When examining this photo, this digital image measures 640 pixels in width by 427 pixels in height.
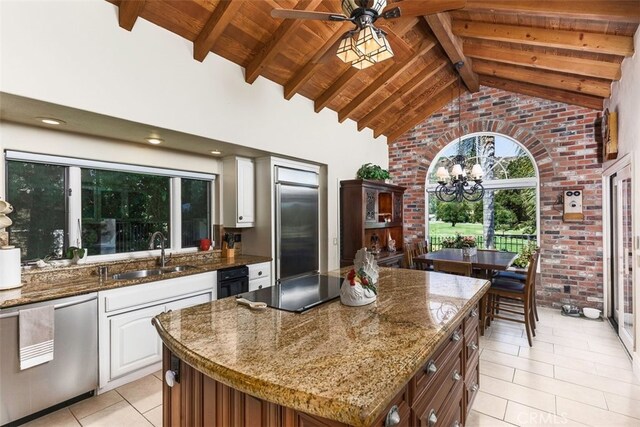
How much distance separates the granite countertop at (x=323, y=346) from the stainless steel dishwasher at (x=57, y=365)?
126cm

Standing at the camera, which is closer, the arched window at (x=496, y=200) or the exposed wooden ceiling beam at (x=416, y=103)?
the arched window at (x=496, y=200)

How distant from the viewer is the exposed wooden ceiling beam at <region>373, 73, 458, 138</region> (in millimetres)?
5211

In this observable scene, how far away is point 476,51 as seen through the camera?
411 cm

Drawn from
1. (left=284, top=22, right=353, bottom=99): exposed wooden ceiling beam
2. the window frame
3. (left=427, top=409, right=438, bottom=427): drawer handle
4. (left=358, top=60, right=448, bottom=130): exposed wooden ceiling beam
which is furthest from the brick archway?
(left=427, top=409, right=438, bottom=427): drawer handle

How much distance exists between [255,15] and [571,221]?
500 cm

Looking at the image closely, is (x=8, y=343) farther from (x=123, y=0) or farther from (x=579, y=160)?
(x=579, y=160)

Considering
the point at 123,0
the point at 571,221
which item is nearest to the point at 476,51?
the point at 571,221

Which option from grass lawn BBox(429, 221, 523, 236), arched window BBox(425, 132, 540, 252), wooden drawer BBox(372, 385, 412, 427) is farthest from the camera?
grass lawn BBox(429, 221, 523, 236)

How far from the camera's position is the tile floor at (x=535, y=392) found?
88.3 inches

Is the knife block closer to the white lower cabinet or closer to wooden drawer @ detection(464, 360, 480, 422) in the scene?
the white lower cabinet

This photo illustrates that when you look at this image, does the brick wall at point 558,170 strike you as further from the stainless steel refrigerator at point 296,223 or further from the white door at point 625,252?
the stainless steel refrigerator at point 296,223

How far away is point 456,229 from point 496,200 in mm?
822

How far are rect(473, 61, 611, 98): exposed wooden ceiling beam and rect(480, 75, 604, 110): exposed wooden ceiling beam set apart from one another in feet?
0.70

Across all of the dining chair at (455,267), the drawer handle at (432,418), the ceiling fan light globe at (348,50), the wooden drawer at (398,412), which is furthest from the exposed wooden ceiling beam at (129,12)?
the dining chair at (455,267)
